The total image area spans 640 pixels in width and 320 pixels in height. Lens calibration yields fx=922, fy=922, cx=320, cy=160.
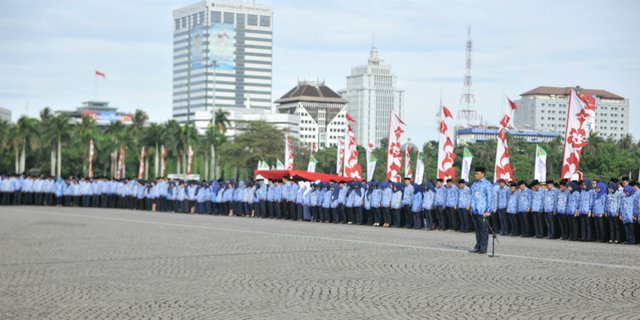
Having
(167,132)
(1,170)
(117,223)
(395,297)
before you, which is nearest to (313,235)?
(117,223)

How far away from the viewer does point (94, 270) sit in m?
15.2

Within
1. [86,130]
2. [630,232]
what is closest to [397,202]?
[630,232]

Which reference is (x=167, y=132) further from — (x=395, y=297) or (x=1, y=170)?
(x=395, y=297)

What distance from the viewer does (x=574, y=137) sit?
28.8 m

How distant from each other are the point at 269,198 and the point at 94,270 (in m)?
23.1

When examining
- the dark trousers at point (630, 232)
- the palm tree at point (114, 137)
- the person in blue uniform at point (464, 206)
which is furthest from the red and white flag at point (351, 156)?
the palm tree at point (114, 137)

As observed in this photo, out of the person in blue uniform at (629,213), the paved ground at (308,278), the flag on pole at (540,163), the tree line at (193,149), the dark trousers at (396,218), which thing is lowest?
the paved ground at (308,278)

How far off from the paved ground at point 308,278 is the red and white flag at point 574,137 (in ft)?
19.5

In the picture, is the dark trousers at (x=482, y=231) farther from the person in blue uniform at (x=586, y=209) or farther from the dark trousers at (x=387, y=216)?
the dark trousers at (x=387, y=216)

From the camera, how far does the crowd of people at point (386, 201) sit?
24.0 m

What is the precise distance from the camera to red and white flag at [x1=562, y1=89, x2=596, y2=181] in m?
28.6

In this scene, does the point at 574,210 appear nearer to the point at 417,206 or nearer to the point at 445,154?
the point at 417,206

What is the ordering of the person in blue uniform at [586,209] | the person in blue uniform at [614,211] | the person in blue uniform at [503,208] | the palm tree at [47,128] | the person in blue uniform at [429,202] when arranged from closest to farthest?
the person in blue uniform at [614,211]
the person in blue uniform at [586,209]
the person in blue uniform at [503,208]
the person in blue uniform at [429,202]
the palm tree at [47,128]

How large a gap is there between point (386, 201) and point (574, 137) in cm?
668
